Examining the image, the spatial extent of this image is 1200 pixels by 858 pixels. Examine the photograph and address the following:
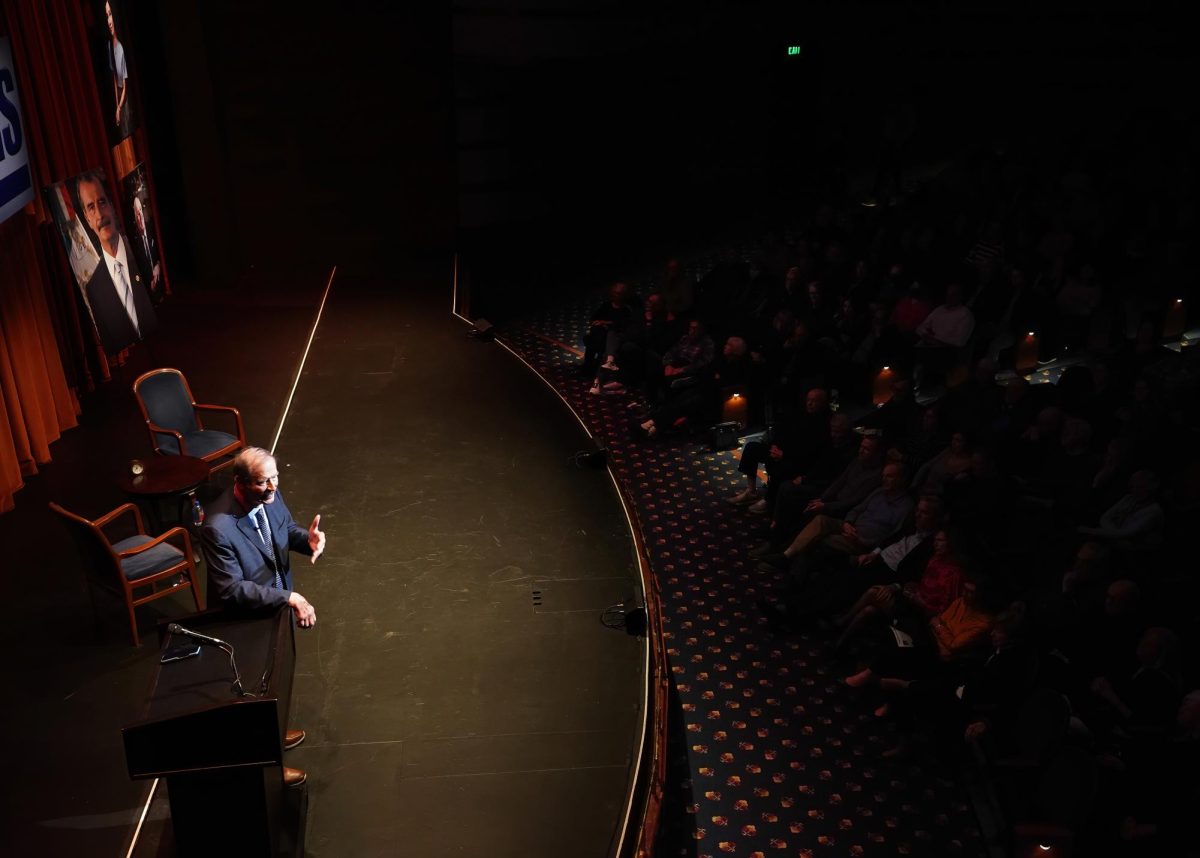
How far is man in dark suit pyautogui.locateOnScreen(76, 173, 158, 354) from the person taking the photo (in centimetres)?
695

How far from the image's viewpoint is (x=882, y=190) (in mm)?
12062

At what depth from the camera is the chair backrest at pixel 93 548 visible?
4488 mm

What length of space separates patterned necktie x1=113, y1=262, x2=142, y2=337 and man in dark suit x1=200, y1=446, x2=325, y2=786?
4.15 meters

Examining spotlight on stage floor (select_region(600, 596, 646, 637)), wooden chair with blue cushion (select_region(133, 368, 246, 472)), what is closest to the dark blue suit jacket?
spotlight on stage floor (select_region(600, 596, 646, 637))

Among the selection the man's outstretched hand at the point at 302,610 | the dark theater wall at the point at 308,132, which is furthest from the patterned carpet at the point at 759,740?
the dark theater wall at the point at 308,132

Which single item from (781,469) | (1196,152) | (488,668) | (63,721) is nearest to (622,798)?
(488,668)

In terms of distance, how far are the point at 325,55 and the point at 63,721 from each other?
7696 millimetres

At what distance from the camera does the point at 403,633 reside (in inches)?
187

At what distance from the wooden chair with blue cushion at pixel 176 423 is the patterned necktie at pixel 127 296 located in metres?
1.67

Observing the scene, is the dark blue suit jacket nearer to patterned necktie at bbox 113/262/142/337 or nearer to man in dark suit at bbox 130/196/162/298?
patterned necktie at bbox 113/262/142/337

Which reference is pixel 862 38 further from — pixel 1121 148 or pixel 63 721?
pixel 63 721

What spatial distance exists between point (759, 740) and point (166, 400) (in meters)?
3.84

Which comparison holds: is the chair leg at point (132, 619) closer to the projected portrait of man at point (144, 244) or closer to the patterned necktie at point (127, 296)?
the patterned necktie at point (127, 296)

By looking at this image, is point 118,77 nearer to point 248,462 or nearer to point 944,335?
point 248,462
